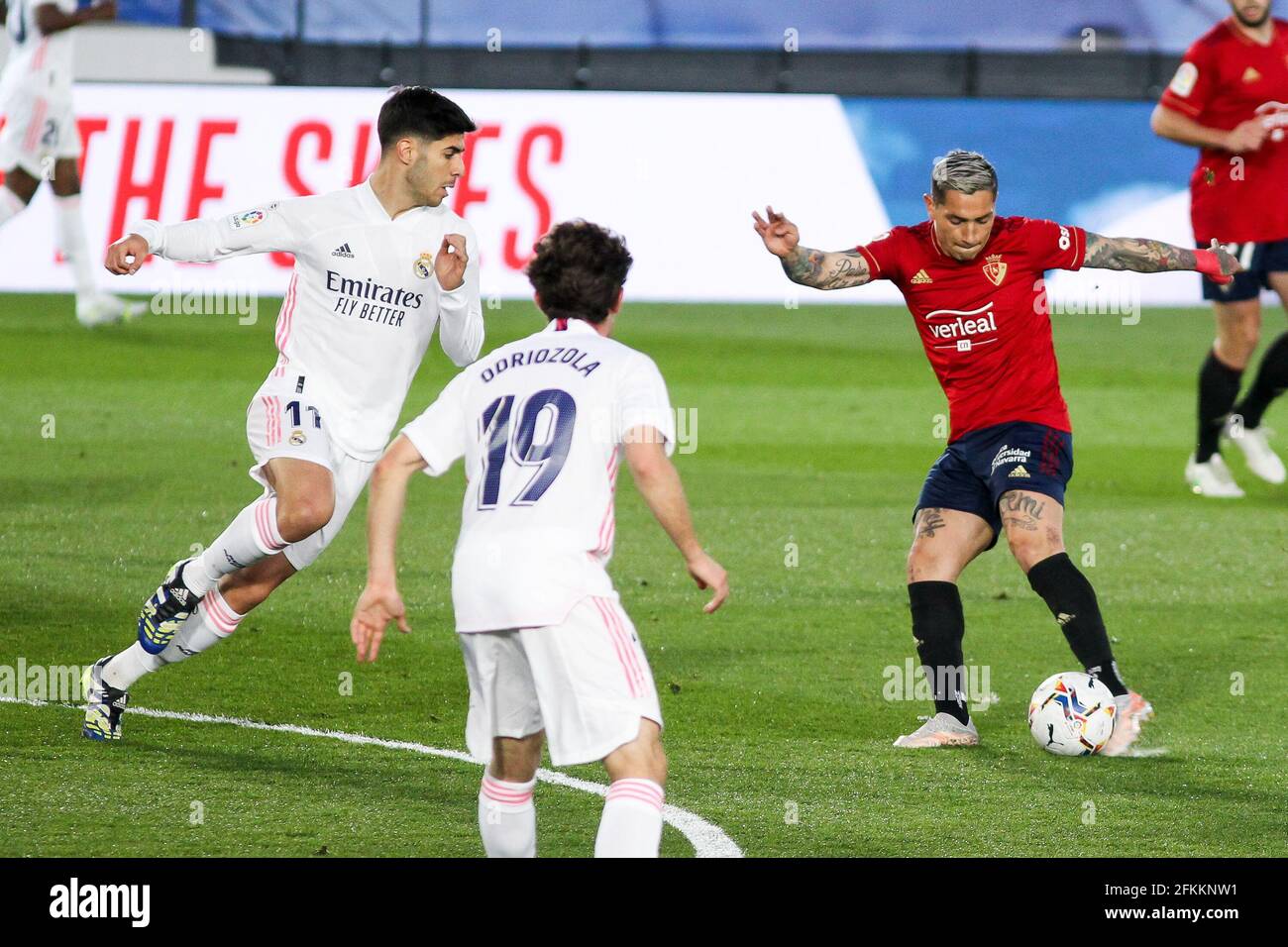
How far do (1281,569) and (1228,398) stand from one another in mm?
1888

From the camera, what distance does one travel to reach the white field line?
4758mm

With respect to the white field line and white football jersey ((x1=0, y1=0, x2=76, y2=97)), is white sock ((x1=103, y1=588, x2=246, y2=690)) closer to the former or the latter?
the white field line

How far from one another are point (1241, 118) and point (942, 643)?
536 centimetres

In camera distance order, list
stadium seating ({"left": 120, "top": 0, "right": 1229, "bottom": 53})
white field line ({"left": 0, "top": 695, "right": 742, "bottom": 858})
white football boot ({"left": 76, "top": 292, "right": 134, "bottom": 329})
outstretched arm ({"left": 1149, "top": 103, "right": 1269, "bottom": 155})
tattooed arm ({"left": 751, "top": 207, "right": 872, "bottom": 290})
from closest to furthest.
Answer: white field line ({"left": 0, "top": 695, "right": 742, "bottom": 858})
tattooed arm ({"left": 751, "top": 207, "right": 872, "bottom": 290})
outstretched arm ({"left": 1149, "top": 103, "right": 1269, "bottom": 155})
white football boot ({"left": 76, "top": 292, "right": 134, "bottom": 329})
stadium seating ({"left": 120, "top": 0, "right": 1229, "bottom": 53})

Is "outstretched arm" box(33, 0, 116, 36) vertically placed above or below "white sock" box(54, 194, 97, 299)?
above

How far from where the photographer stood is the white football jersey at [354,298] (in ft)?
19.4

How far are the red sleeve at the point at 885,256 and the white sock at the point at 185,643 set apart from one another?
226cm

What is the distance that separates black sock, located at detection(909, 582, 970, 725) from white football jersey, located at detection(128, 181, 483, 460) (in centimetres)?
161

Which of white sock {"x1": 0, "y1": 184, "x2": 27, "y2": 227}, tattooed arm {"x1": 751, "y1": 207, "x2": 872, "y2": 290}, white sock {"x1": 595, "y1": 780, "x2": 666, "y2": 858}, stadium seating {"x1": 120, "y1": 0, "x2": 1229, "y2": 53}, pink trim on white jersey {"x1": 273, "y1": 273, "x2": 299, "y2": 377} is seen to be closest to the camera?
white sock {"x1": 595, "y1": 780, "x2": 666, "y2": 858}

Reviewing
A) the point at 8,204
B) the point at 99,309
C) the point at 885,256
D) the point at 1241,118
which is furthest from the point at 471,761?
the point at 99,309

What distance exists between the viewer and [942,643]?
592 centimetres

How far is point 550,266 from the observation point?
163 inches

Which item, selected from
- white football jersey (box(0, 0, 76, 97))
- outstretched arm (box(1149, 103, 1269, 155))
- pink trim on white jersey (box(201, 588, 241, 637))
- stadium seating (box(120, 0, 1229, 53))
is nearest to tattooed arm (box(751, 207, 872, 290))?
pink trim on white jersey (box(201, 588, 241, 637))
